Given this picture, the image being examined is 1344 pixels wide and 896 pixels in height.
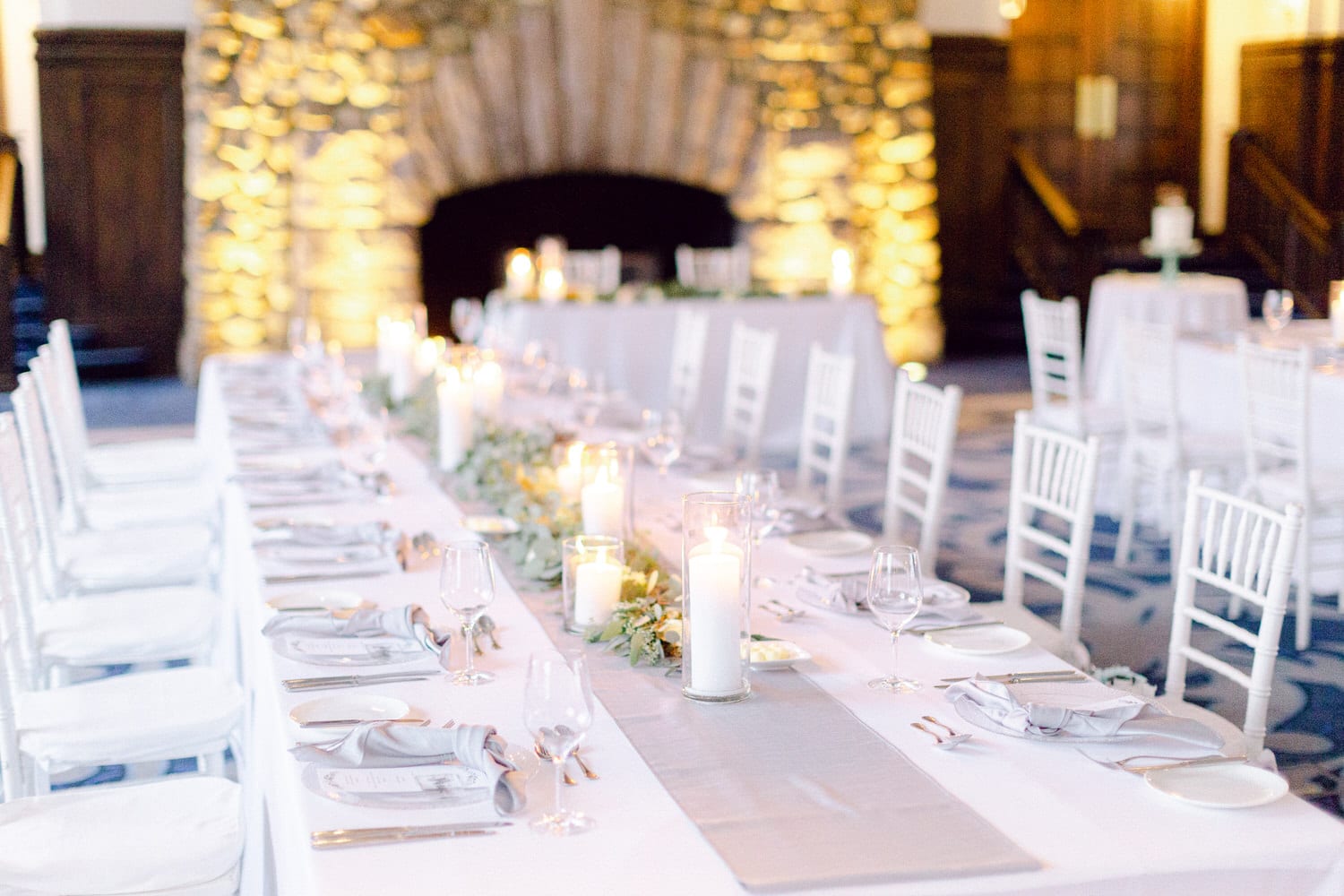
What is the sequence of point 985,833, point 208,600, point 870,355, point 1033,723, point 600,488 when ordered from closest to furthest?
point 985,833 → point 1033,723 → point 600,488 → point 208,600 → point 870,355

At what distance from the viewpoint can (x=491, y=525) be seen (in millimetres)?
3012

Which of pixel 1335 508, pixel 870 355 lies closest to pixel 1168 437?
pixel 1335 508

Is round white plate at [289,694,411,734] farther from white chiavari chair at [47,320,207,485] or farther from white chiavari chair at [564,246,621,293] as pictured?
white chiavari chair at [564,246,621,293]

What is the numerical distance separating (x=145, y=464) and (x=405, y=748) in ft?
12.2

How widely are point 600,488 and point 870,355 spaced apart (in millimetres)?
5203

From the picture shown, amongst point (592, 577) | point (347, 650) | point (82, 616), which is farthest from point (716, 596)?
point (82, 616)

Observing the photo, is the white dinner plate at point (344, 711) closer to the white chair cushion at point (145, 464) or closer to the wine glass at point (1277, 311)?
the white chair cushion at point (145, 464)

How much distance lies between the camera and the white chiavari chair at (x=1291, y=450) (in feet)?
14.1

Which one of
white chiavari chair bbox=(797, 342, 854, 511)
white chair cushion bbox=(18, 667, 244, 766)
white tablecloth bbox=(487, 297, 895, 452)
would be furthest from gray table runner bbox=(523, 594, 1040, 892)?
white tablecloth bbox=(487, 297, 895, 452)

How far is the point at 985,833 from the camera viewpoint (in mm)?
1581

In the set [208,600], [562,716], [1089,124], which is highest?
[1089,124]

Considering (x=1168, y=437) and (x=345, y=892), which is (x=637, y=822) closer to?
(x=345, y=892)

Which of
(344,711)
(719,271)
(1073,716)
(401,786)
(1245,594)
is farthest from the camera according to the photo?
(719,271)

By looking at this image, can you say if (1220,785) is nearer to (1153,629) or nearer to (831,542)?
(831,542)
